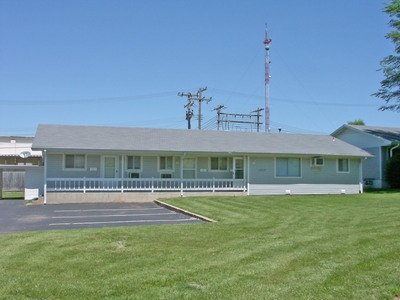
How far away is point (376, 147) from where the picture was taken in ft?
104

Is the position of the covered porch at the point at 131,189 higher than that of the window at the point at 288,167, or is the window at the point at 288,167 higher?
the window at the point at 288,167

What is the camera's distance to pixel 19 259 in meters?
8.05

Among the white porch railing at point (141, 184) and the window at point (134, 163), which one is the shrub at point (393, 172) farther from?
the window at point (134, 163)

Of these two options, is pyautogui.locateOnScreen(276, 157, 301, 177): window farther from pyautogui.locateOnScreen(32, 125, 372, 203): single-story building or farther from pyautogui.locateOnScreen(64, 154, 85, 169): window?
pyautogui.locateOnScreen(64, 154, 85, 169): window

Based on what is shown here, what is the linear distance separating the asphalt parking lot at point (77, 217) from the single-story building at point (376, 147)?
748 inches

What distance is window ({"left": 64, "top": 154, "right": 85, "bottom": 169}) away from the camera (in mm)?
24234

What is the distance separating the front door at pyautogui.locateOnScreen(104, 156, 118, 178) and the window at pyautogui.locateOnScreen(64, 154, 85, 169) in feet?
4.23

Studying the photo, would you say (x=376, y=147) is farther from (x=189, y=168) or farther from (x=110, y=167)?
(x=110, y=167)

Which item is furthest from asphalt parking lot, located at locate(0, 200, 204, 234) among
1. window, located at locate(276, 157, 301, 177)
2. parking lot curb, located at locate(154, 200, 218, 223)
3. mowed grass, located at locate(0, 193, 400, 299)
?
window, located at locate(276, 157, 301, 177)

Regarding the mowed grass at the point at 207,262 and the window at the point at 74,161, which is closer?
the mowed grass at the point at 207,262

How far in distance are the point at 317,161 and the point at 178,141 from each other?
8927 millimetres

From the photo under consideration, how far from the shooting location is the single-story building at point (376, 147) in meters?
30.7

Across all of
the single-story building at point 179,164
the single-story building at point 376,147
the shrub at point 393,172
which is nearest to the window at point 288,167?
the single-story building at point 179,164

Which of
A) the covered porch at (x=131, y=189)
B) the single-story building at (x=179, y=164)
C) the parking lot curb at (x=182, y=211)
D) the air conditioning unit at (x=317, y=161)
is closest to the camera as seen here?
the parking lot curb at (x=182, y=211)
